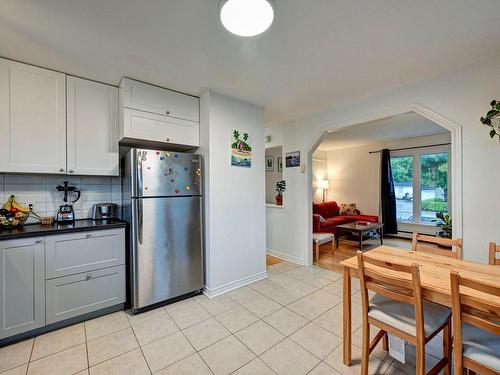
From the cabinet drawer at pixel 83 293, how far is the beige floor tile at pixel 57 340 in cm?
11

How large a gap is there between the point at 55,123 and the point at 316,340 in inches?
120

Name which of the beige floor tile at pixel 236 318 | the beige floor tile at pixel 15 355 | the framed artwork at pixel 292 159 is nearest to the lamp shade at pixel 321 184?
the framed artwork at pixel 292 159

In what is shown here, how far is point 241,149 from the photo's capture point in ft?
9.45

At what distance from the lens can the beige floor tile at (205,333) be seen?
6.03 feet

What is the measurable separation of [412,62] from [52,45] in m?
3.07

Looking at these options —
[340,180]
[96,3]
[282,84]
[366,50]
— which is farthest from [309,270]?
[340,180]

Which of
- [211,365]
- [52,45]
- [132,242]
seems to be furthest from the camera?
[132,242]

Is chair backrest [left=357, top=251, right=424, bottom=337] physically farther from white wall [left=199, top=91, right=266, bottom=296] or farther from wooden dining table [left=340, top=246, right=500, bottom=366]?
white wall [left=199, top=91, right=266, bottom=296]

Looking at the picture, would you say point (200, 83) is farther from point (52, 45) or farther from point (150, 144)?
point (52, 45)

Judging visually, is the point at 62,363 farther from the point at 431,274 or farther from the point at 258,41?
the point at 258,41

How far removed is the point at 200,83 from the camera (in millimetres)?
2459

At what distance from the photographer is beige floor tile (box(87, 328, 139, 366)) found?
5.52ft

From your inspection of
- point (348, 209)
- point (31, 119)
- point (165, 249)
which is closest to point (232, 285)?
point (165, 249)

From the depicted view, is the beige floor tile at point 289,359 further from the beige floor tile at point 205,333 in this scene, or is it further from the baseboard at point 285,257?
the baseboard at point 285,257
